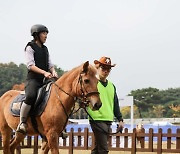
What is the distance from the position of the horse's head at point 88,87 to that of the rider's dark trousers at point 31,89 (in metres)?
0.84

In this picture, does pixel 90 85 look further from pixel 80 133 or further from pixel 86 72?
pixel 80 133

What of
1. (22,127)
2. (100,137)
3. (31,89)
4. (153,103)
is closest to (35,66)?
(31,89)

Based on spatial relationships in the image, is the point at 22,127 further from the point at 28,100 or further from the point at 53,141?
the point at 53,141

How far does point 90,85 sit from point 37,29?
1563 mm

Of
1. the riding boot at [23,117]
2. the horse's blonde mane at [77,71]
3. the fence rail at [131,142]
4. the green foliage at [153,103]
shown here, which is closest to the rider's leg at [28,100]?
the riding boot at [23,117]

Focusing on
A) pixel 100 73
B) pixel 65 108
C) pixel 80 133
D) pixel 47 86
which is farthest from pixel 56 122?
pixel 80 133

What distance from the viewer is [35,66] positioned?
720cm

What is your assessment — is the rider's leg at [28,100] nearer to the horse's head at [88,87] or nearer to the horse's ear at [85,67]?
the horse's head at [88,87]

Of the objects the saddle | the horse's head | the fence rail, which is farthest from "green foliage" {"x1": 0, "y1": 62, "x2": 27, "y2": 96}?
the horse's head

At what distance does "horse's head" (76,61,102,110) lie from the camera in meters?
6.37

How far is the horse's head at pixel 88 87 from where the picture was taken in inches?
251

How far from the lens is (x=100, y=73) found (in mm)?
7367

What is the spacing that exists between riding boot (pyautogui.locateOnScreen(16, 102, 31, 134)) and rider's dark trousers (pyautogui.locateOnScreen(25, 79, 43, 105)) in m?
0.09

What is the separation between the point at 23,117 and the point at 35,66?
868mm
